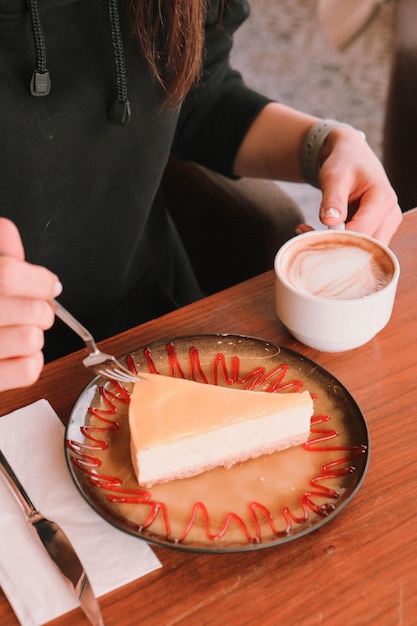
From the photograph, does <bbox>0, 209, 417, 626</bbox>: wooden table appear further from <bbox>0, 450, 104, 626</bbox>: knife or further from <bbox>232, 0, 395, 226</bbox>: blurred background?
<bbox>232, 0, 395, 226</bbox>: blurred background

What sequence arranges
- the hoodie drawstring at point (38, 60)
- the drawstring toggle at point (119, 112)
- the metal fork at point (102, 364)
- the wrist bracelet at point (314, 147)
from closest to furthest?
the metal fork at point (102, 364)
the hoodie drawstring at point (38, 60)
the drawstring toggle at point (119, 112)
the wrist bracelet at point (314, 147)

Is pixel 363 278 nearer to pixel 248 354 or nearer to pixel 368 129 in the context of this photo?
pixel 248 354

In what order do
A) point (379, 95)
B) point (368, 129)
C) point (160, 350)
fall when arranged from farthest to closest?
point (379, 95)
point (368, 129)
point (160, 350)

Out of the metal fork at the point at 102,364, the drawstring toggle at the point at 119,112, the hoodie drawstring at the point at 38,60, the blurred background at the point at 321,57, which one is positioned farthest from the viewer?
the blurred background at the point at 321,57

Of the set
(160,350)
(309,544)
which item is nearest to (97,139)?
(160,350)

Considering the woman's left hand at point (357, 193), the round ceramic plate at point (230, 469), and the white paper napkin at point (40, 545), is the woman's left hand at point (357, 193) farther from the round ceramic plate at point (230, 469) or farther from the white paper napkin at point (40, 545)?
the white paper napkin at point (40, 545)

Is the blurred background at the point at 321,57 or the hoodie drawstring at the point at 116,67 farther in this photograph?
the blurred background at the point at 321,57

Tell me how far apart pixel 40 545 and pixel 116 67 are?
632 millimetres

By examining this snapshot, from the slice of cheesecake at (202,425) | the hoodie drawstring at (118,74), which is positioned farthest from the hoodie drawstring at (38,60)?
the slice of cheesecake at (202,425)

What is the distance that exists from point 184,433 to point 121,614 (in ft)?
0.54

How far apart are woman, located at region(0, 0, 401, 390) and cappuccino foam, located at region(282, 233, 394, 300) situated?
6 cm

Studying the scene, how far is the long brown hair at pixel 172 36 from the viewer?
92 cm

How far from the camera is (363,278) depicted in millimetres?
812

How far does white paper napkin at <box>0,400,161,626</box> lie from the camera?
0.58 m
